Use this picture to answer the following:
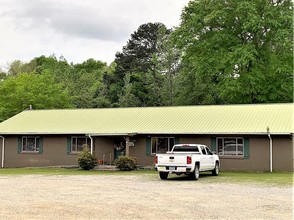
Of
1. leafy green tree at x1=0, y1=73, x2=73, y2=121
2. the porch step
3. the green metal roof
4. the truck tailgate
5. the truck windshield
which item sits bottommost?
the porch step

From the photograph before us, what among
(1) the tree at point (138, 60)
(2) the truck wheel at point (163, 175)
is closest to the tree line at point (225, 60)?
(1) the tree at point (138, 60)

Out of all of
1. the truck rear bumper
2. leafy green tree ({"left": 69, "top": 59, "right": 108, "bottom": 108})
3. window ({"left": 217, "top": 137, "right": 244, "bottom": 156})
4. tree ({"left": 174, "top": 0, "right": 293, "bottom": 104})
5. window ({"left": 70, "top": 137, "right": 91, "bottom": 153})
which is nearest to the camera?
the truck rear bumper

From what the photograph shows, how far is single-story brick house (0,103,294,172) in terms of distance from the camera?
86.8ft

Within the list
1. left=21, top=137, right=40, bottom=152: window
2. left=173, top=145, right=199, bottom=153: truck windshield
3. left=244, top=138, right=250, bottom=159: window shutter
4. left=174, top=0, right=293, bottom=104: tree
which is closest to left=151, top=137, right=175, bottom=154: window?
left=244, top=138, right=250, bottom=159: window shutter

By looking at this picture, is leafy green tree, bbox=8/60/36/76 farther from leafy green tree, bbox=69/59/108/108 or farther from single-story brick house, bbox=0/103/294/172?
single-story brick house, bbox=0/103/294/172

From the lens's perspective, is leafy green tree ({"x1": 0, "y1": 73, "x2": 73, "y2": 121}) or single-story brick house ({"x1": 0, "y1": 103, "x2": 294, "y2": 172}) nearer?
single-story brick house ({"x1": 0, "y1": 103, "x2": 294, "y2": 172})

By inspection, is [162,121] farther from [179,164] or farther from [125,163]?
[179,164]

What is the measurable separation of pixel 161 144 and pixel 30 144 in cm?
961

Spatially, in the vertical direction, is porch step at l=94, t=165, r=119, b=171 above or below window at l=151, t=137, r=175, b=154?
below

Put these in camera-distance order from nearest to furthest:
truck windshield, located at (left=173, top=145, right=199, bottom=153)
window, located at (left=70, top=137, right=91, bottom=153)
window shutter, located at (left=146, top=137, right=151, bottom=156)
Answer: truck windshield, located at (left=173, top=145, right=199, bottom=153), window shutter, located at (left=146, top=137, right=151, bottom=156), window, located at (left=70, top=137, right=91, bottom=153)

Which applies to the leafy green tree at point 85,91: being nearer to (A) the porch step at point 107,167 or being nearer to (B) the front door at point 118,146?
(B) the front door at point 118,146

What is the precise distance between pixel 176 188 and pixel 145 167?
1124cm

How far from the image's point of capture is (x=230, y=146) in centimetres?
2748

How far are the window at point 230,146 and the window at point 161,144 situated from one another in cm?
305
